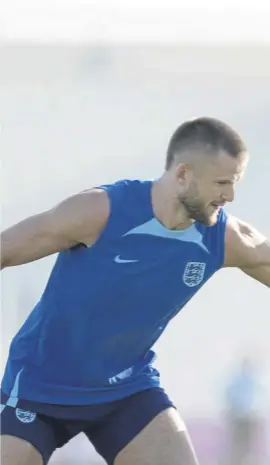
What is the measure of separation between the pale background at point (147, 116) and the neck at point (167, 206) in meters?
3.34

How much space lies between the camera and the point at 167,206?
12.0 ft

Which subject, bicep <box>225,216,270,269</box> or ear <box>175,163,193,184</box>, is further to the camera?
bicep <box>225,216,270,269</box>

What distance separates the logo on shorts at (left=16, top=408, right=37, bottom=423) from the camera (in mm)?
3627

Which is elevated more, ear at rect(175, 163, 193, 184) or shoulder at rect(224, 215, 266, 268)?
ear at rect(175, 163, 193, 184)

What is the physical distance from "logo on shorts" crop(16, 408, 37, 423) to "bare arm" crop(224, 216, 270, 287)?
0.85m

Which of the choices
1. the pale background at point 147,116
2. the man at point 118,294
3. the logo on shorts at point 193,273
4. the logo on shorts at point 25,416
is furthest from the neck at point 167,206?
the pale background at point 147,116

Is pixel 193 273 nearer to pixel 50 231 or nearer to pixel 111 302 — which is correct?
pixel 111 302

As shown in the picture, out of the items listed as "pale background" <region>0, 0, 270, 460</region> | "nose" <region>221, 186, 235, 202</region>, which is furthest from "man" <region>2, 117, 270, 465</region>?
"pale background" <region>0, 0, 270, 460</region>

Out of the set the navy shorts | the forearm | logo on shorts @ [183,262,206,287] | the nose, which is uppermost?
the nose

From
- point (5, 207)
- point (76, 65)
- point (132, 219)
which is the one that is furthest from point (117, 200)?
point (76, 65)

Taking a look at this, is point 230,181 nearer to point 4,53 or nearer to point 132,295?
point 132,295

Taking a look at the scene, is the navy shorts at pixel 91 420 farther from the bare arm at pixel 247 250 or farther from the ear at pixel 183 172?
the ear at pixel 183 172

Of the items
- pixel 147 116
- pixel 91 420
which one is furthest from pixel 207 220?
pixel 147 116

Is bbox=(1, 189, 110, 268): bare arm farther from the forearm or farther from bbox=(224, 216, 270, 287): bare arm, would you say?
the forearm
